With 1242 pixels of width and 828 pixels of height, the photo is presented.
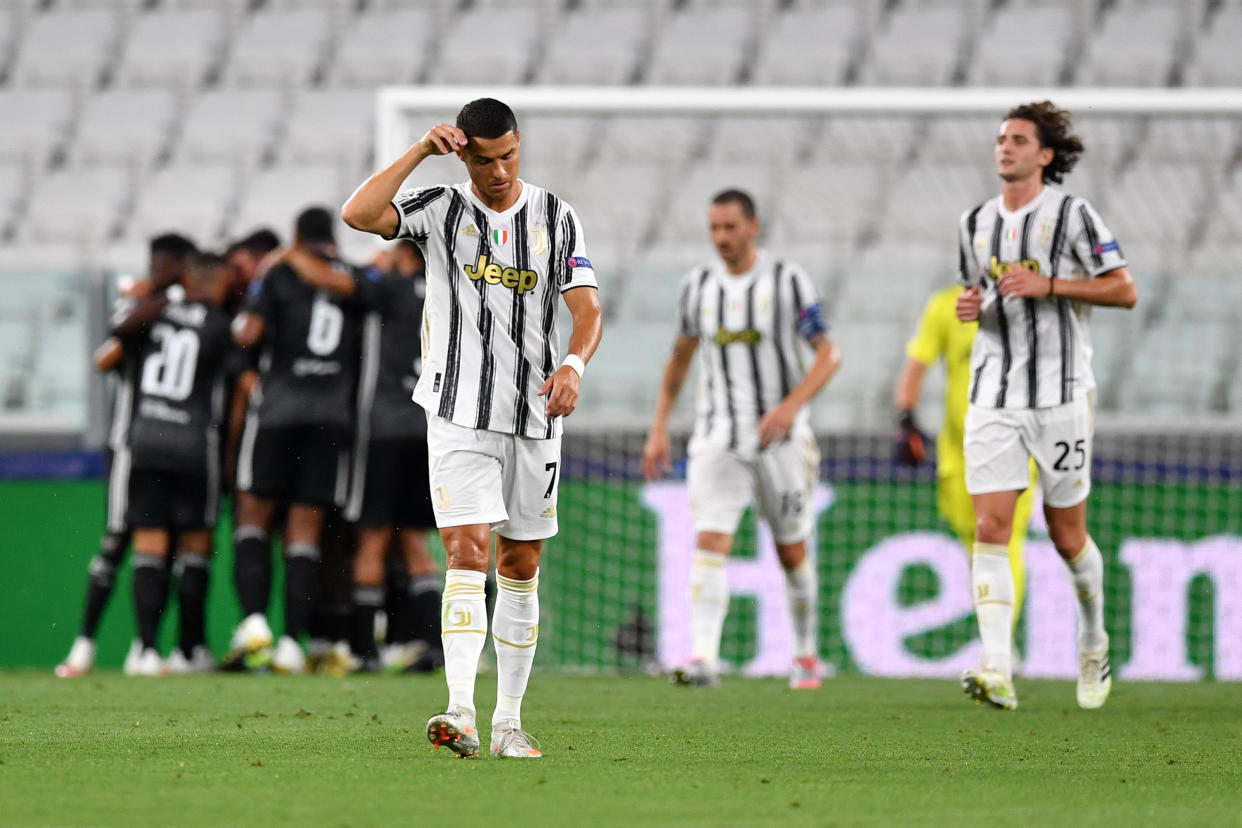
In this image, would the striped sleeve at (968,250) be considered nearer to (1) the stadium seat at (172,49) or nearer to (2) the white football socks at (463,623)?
(2) the white football socks at (463,623)

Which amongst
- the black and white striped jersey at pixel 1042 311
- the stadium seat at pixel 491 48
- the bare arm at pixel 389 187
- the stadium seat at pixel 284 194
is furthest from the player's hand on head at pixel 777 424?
the stadium seat at pixel 491 48

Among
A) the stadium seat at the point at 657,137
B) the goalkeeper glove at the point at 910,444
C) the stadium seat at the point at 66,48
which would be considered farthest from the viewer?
the stadium seat at the point at 66,48

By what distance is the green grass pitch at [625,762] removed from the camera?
339 cm

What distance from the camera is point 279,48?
55.2 ft

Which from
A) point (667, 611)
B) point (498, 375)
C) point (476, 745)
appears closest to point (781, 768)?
point (476, 745)

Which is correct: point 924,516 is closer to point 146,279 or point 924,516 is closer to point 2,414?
point 146,279

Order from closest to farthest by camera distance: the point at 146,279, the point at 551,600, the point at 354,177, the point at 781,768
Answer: the point at 781,768 → the point at 146,279 → the point at 551,600 → the point at 354,177

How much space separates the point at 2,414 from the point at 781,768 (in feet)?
22.2

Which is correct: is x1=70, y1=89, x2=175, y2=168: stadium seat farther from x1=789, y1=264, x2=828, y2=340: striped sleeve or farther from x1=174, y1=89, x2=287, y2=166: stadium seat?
x1=789, y1=264, x2=828, y2=340: striped sleeve

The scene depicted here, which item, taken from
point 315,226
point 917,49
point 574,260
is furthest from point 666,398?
point 917,49

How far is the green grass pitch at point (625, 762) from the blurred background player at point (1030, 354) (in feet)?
1.69

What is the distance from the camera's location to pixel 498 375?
464 cm

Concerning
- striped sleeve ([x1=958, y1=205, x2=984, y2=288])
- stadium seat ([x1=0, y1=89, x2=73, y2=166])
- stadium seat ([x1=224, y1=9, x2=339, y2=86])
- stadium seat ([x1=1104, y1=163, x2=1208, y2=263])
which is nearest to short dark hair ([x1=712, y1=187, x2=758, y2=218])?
striped sleeve ([x1=958, y1=205, x2=984, y2=288])

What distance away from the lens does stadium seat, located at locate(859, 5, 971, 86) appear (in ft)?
49.6
